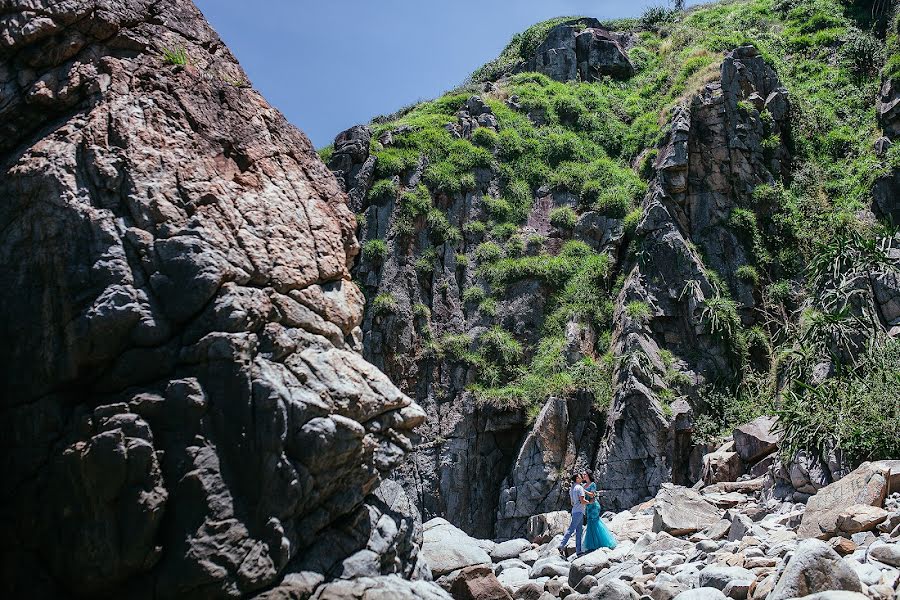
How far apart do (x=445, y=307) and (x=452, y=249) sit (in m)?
2.41

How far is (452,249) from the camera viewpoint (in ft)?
90.1

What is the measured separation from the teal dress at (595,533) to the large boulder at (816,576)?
20.4 feet

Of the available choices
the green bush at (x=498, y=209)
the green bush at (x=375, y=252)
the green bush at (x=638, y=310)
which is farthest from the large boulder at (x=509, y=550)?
the green bush at (x=498, y=209)

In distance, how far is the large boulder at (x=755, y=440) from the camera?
17.9 meters

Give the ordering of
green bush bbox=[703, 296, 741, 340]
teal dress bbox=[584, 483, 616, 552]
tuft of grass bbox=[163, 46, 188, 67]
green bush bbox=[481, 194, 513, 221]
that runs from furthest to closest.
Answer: green bush bbox=[481, 194, 513, 221]
green bush bbox=[703, 296, 741, 340]
teal dress bbox=[584, 483, 616, 552]
tuft of grass bbox=[163, 46, 188, 67]

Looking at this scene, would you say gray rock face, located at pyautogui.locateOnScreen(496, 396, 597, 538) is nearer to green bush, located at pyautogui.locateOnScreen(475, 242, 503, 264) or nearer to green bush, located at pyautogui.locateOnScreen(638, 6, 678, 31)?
green bush, located at pyautogui.locateOnScreen(475, 242, 503, 264)

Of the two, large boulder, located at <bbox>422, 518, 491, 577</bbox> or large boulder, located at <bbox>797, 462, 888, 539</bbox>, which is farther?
large boulder, located at <bbox>422, 518, 491, 577</bbox>

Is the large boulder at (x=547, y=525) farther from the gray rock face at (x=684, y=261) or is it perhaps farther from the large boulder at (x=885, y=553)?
the large boulder at (x=885, y=553)

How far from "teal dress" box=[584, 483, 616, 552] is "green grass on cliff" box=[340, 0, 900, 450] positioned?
8.21 meters

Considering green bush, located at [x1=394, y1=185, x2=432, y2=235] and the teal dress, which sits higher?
green bush, located at [x1=394, y1=185, x2=432, y2=235]

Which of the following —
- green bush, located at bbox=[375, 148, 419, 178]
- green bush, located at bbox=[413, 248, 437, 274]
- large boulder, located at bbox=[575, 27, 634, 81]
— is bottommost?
green bush, located at bbox=[413, 248, 437, 274]

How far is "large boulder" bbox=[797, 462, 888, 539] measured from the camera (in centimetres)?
1095

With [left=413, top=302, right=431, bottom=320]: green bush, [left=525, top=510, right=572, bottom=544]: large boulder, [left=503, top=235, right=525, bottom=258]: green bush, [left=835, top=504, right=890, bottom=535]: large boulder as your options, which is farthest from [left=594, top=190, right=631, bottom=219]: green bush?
[left=835, top=504, right=890, bottom=535]: large boulder

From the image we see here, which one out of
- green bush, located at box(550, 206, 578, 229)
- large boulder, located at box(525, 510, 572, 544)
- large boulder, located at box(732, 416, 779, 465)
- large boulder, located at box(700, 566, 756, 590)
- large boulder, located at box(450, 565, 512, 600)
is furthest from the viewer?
green bush, located at box(550, 206, 578, 229)
